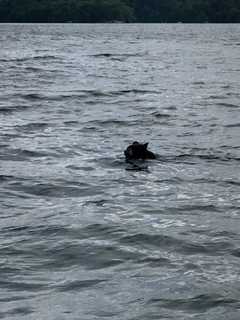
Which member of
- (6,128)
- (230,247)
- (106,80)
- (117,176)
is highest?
(106,80)

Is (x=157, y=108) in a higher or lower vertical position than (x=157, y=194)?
higher

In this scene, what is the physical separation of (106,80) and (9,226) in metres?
28.6

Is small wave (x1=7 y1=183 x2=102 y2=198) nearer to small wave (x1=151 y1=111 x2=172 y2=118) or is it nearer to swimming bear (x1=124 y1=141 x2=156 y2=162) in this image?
swimming bear (x1=124 y1=141 x2=156 y2=162)

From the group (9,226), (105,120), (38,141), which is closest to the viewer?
(9,226)

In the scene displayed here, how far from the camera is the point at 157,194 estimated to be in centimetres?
1181

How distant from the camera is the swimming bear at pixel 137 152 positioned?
47.5ft

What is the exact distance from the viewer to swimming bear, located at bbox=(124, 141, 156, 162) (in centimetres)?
1447

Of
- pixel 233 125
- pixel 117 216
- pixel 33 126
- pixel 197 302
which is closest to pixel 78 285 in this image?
pixel 197 302

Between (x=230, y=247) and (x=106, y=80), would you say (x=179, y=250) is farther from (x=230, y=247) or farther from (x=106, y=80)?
(x=106, y=80)

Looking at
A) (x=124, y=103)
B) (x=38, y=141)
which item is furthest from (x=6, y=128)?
(x=124, y=103)

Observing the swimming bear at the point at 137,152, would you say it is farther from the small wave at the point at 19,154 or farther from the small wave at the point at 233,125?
the small wave at the point at 233,125

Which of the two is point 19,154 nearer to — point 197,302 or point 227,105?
point 197,302

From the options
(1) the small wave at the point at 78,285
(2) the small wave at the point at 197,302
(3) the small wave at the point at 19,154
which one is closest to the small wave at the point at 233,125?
(3) the small wave at the point at 19,154

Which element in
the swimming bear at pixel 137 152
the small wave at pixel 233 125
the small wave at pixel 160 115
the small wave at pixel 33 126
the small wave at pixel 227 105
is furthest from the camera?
the small wave at pixel 227 105
